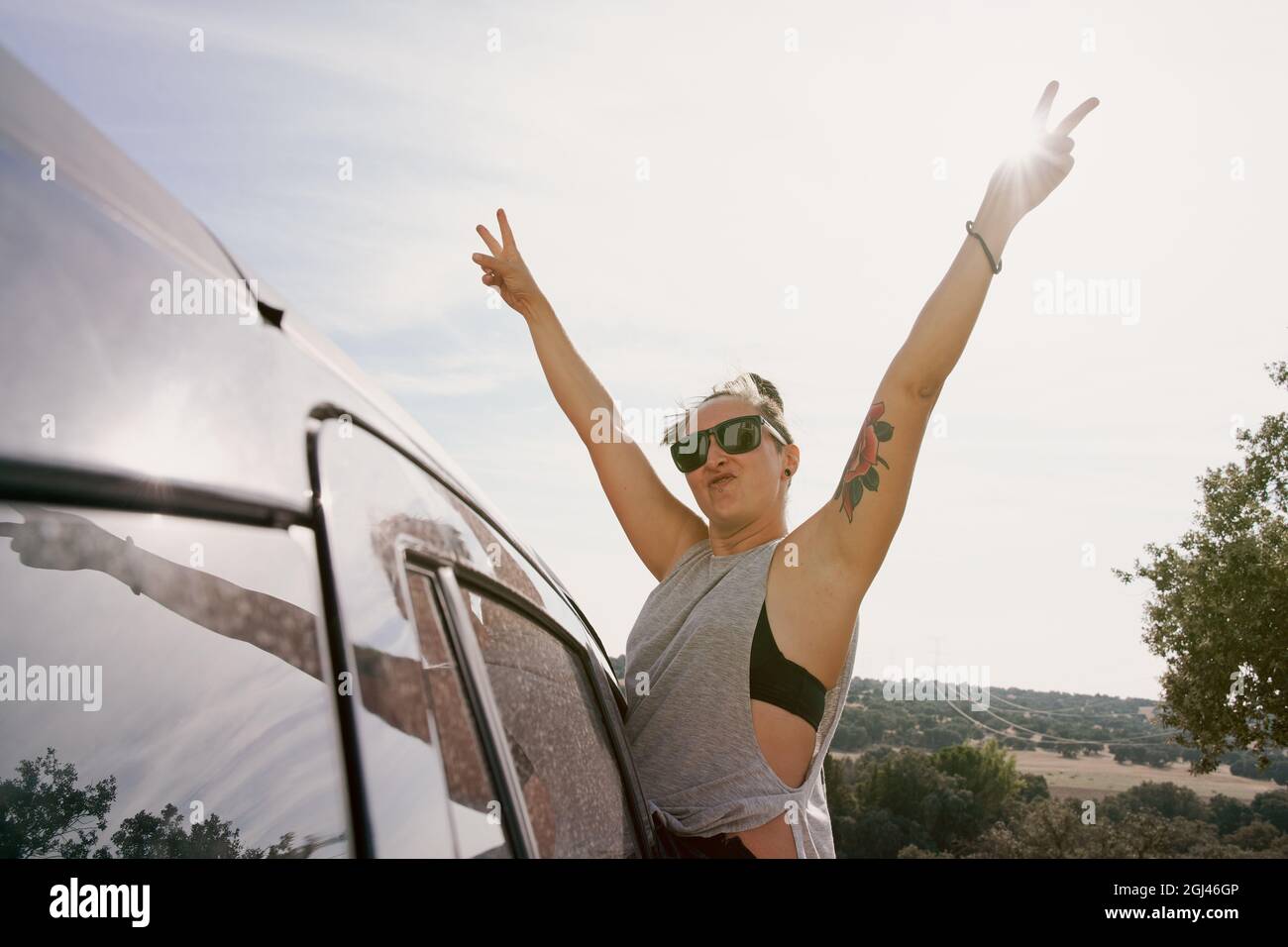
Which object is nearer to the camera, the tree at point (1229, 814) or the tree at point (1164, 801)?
the tree at point (1229, 814)

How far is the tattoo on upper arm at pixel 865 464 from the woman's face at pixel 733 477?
0.39 m

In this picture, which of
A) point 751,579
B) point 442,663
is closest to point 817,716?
point 751,579

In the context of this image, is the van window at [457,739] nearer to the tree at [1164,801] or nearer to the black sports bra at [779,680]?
the black sports bra at [779,680]

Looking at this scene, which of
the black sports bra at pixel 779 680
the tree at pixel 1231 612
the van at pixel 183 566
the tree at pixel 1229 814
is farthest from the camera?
the tree at pixel 1229 814

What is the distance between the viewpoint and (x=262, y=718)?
0.91m

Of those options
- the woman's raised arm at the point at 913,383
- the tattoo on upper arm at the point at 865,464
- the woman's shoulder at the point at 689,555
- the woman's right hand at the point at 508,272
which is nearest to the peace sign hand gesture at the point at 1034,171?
the woman's raised arm at the point at 913,383

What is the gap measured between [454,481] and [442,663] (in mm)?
495

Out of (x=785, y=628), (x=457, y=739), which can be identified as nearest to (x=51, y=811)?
(x=457, y=739)

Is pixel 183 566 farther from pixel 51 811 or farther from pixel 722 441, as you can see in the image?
pixel 722 441

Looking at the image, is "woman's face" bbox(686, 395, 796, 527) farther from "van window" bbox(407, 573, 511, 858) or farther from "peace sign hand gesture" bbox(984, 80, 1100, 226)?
"van window" bbox(407, 573, 511, 858)

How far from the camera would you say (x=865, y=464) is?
277cm

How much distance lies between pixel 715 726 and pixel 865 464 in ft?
2.74

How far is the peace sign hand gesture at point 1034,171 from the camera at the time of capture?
267 cm

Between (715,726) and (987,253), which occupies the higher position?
(987,253)
